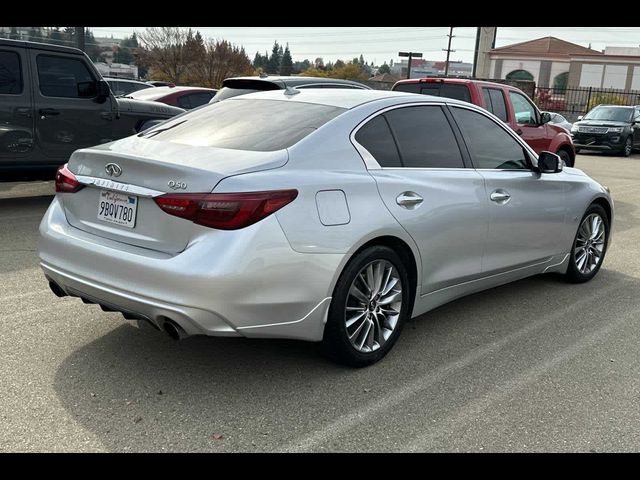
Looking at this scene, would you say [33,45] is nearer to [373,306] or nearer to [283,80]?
[283,80]

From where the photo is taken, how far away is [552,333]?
4574 mm

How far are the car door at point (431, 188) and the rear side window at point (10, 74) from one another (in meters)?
5.49

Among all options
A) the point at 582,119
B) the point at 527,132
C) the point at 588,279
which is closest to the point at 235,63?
the point at 582,119

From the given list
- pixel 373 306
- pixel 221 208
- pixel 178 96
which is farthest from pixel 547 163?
pixel 178 96

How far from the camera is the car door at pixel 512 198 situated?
4.60 m

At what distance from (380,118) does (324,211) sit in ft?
3.10

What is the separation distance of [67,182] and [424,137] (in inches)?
88.3

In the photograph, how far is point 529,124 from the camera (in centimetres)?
1016

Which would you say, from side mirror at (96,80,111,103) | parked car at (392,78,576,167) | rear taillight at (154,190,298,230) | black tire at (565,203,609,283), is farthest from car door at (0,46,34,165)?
black tire at (565,203,609,283)

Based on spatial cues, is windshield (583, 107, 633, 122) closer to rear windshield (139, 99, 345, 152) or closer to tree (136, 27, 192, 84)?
rear windshield (139, 99, 345, 152)

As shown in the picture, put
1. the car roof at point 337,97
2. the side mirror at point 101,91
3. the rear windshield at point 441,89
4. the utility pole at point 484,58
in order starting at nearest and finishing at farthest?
the car roof at point 337,97 → the side mirror at point 101,91 → the rear windshield at point 441,89 → the utility pole at point 484,58

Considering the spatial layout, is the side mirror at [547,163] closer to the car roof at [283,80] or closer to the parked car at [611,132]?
the car roof at [283,80]

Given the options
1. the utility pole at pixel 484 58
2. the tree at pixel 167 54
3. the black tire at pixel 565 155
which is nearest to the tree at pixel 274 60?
the utility pole at pixel 484 58

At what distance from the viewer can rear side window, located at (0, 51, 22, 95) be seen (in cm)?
763
